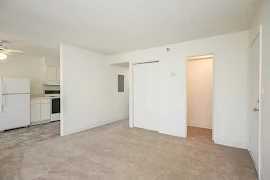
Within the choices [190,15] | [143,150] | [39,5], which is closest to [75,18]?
[39,5]

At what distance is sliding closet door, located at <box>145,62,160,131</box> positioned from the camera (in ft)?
14.0

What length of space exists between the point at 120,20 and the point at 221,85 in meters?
2.56

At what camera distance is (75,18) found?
2414 millimetres

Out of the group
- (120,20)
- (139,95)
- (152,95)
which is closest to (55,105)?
(139,95)

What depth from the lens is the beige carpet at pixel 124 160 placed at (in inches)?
81.3

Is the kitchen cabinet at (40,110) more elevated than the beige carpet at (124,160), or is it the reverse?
the kitchen cabinet at (40,110)

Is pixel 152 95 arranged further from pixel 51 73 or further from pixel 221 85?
pixel 51 73

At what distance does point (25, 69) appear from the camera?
5230 millimetres

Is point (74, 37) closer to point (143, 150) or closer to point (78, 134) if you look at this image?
point (78, 134)

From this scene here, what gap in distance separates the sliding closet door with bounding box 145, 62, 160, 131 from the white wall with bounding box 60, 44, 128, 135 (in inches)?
60.9

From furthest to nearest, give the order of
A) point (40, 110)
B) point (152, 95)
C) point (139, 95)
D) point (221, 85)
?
Answer: point (40, 110)
point (139, 95)
point (152, 95)
point (221, 85)

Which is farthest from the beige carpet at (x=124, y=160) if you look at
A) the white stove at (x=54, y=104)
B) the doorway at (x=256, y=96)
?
the white stove at (x=54, y=104)

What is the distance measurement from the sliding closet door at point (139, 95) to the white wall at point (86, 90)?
1.09 m

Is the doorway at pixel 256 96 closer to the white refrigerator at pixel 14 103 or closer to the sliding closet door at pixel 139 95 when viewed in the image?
the sliding closet door at pixel 139 95
